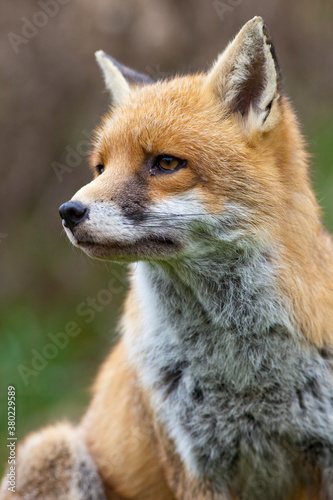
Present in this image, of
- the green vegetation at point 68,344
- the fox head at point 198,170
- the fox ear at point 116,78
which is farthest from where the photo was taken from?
the green vegetation at point 68,344

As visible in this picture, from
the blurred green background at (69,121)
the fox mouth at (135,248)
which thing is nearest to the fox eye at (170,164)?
the fox mouth at (135,248)

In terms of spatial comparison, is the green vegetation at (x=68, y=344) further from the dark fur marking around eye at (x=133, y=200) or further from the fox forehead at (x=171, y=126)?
the dark fur marking around eye at (x=133, y=200)

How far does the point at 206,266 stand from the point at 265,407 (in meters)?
1.21

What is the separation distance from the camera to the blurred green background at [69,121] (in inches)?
389

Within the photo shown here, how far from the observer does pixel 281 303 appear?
15.3 ft

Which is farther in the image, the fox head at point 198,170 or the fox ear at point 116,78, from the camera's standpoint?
the fox ear at point 116,78

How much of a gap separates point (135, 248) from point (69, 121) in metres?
6.70

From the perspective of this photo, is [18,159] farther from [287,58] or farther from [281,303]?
[281,303]

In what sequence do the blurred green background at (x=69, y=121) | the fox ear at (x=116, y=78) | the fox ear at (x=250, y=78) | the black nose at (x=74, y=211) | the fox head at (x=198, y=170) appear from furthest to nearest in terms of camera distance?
the blurred green background at (x=69, y=121)
the fox ear at (x=116, y=78)
the fox ear at (x=250, y=78)
the fox head at (x=198, y=170)
the black nose at (x=74, y=211)

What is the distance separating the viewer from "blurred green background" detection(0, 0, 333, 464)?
9.88 metres

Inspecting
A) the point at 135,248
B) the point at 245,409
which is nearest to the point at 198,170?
the point at 135,248

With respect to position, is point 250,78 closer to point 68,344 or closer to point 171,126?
point 171,126

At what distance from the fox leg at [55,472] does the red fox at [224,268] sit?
35.4 inches

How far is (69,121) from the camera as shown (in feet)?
34.6
